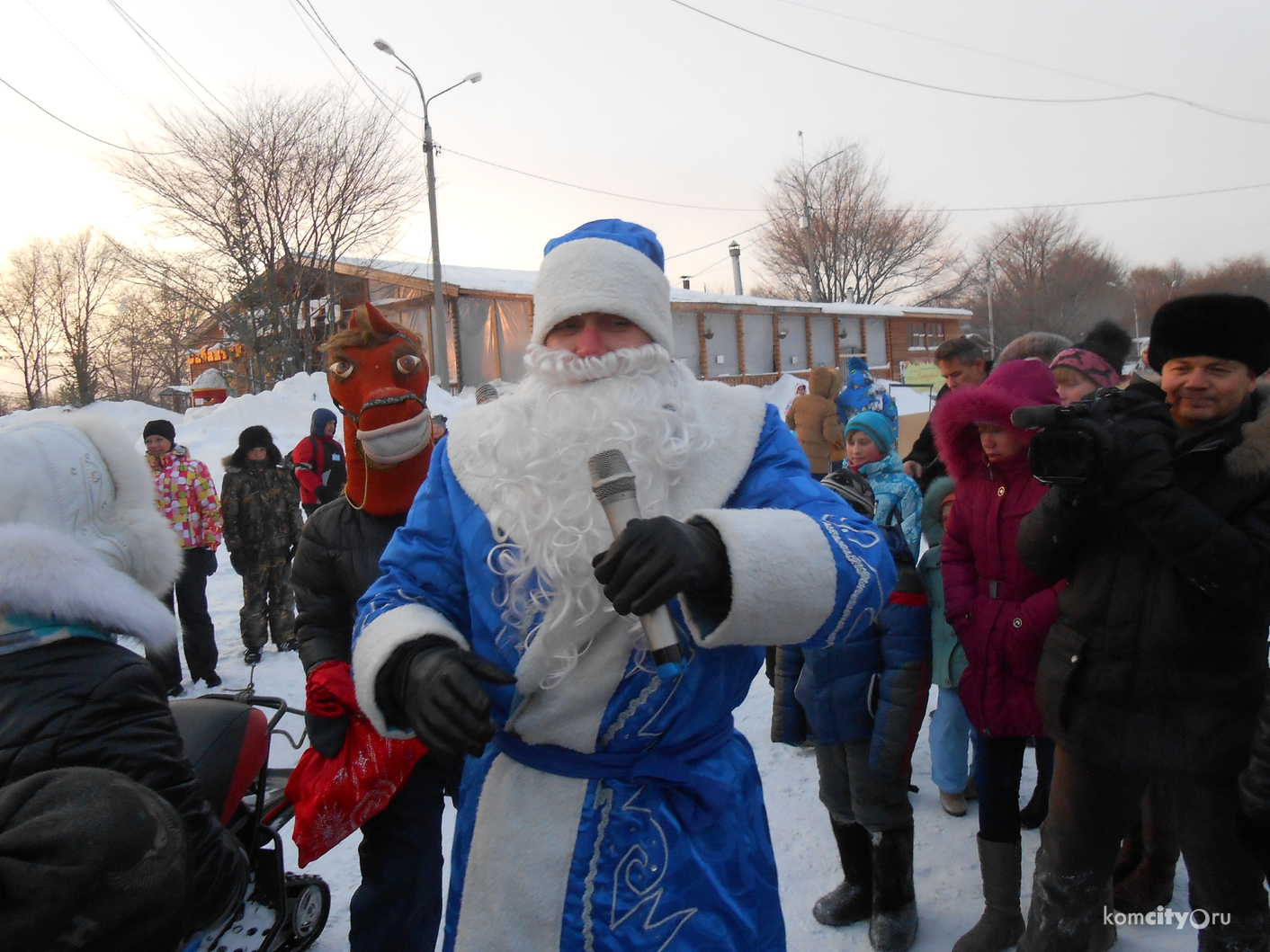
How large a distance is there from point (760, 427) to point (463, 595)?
70 centimetres

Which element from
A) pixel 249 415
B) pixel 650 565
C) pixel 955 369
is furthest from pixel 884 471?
pixel 249 415

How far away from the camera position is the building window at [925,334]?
3375cm

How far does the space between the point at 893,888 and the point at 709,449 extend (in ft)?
6.46

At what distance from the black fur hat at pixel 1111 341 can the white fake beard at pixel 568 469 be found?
351cm

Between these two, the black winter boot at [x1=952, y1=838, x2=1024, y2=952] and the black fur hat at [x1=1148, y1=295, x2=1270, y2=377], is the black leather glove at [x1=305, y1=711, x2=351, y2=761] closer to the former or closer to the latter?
the black winter boot at [x1=952, y1=838, x2=1024, y2=952]

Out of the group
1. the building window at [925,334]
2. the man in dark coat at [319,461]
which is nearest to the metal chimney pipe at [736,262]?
the building window at [925,334]

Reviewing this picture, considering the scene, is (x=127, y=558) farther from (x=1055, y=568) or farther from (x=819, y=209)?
(x=819, y=209)

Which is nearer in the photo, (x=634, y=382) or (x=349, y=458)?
(x=634, y=382)

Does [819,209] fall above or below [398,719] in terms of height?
above

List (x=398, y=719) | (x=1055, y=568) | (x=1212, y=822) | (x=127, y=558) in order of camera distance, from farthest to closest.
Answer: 1. (x=1055, y=568)
2. (x=1212, y=822)
3. (x=127, y=558)
4. (x=398, y=719)

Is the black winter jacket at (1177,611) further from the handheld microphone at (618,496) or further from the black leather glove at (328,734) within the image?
the black leather glove at (328,734)

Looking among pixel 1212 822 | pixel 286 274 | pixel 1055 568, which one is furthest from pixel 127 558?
pixel 286 274

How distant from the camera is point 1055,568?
224cm

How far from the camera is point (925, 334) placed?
1369 inches
